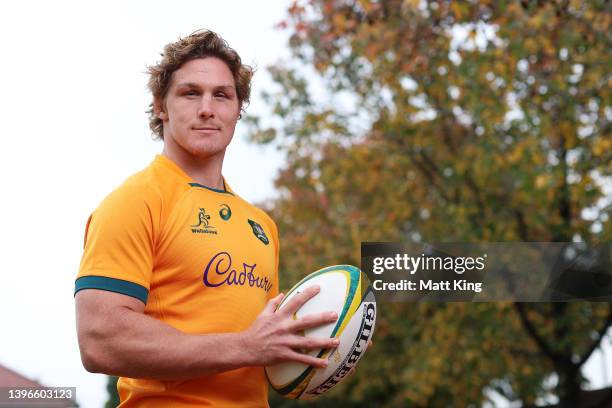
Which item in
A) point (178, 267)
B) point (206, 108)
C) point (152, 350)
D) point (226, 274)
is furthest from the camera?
point (206, 108)

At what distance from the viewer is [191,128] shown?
3.40m

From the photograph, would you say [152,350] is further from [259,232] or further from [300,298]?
[259,232]

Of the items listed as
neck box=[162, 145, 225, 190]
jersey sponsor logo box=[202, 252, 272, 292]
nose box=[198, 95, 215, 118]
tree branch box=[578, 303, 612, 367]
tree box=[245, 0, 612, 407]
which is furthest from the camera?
tree branch box=[578, 303, 612, 367]

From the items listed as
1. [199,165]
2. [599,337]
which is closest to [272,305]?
[199,165]

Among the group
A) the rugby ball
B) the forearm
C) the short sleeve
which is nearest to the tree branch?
the rugby ball

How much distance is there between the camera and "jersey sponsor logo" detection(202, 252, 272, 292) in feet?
10.4

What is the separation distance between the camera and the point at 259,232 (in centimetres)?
356

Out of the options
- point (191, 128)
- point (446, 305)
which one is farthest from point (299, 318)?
point (446, 305)

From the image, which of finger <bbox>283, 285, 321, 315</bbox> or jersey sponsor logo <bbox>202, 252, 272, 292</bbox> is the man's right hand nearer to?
finger <bbox>283, 285, 321, 315</bbox>

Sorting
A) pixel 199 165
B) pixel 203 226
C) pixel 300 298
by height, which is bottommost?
pixel 300 298

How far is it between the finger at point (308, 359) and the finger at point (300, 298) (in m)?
0.16

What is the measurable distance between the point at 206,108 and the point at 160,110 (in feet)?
1.12

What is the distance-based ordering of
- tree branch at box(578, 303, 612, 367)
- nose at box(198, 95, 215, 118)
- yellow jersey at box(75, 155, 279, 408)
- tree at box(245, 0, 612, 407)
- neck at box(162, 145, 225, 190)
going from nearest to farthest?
yellow jersey at box(75, 155, 279, 408)
nose at box(198, 95, 215, 118)
neck at box(162, 145, 225, 190)
tree at box(245, 0, 612, 407)
tree branch at box(578, 303, 612, 367)

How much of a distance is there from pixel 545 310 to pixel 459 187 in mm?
2904
